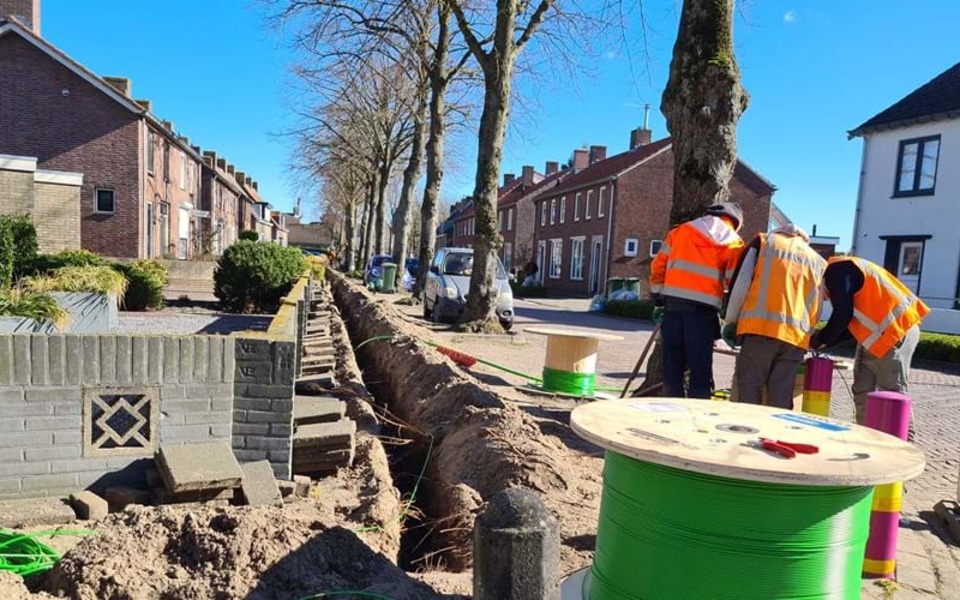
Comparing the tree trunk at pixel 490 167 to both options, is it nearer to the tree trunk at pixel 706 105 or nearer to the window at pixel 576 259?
the tree trunk at pixel 706 105

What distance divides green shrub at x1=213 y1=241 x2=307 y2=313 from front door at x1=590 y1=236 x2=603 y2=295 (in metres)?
24.9

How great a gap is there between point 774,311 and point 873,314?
2.72 ft

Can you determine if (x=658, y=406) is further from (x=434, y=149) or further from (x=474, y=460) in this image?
(x=434, y=149)

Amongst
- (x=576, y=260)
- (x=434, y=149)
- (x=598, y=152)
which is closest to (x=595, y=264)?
(x=576, y=260)

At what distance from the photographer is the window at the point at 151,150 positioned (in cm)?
2873

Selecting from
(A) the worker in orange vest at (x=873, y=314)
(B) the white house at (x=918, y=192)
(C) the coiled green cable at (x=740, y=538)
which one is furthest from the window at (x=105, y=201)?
(C) the coiled green cable at (x=740, y=538)

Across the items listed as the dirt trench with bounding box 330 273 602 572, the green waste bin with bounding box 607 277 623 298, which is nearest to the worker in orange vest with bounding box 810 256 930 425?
the dirt trench with bounding box 330 273 602 572

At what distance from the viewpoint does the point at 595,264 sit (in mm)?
36438

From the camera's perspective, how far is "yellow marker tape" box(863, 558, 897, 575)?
368 centimetres

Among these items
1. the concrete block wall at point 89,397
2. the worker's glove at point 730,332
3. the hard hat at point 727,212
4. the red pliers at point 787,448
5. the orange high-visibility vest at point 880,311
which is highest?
the hard hat at point 727,212

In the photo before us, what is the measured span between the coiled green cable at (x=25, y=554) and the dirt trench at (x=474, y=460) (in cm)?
192

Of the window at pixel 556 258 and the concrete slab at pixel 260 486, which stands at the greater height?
the window at pixel 556 258

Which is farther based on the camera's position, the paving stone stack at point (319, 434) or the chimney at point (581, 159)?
the chimney at point (581, 159)

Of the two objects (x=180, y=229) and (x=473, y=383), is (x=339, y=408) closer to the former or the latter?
(x=473, y=383)
